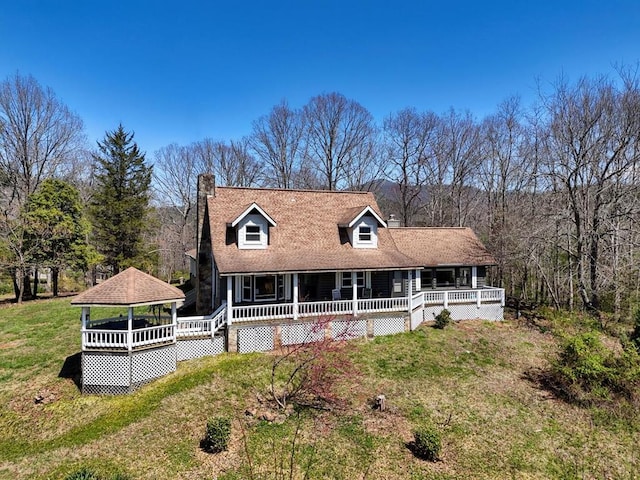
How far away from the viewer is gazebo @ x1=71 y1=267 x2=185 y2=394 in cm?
1234

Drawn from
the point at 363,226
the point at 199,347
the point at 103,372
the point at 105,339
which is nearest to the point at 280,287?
the point at 199,347

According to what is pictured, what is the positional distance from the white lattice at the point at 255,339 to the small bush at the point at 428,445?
26.0ft

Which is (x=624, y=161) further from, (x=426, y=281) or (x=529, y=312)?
(x=426, y=281)

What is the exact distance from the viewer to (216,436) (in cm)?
928

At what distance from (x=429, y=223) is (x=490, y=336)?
21859 millimetres

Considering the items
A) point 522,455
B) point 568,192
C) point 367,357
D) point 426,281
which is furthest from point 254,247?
point 568,192

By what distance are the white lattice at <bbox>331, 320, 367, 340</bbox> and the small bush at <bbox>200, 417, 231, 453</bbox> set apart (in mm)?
7874

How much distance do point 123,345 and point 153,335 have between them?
1084mm

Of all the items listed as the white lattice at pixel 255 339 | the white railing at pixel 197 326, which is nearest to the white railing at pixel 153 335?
the white railing at pixel 197 326

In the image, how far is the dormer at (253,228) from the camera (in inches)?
671

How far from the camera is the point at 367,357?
1533cm

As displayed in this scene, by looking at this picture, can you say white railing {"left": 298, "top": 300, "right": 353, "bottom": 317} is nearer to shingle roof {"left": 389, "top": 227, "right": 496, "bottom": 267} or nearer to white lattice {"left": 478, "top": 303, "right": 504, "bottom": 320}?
shingle roof {"left": 389, "top": 227, "right": 496, "bottom": 267}

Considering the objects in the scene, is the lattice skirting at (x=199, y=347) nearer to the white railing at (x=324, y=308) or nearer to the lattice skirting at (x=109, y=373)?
the lattice skirting at (x=109, y=373)

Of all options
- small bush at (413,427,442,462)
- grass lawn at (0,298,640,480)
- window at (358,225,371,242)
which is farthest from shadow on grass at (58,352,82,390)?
window at (358,225,371,242)
